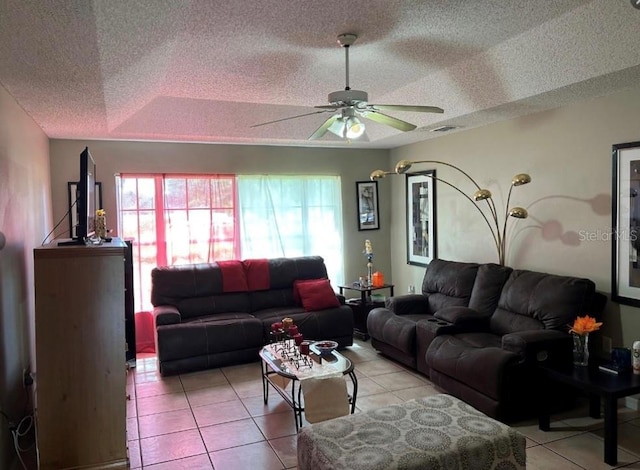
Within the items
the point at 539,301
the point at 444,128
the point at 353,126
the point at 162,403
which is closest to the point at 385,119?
the point at 353,126

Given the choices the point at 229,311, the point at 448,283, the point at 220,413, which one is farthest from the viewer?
the point at 229,311

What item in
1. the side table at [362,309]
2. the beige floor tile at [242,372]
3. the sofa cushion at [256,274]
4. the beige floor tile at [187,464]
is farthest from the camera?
the side table at [362,309]

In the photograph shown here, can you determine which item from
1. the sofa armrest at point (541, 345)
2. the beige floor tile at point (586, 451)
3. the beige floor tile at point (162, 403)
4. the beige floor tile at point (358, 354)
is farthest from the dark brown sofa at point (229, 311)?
the beige floor tile at point (586, 451)

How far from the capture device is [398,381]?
437 cm

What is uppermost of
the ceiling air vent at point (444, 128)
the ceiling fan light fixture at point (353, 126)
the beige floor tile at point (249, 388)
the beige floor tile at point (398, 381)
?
the ceiling air vent at point (444, 128)

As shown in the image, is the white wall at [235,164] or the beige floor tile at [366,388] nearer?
the beige floor tile at [366,388]

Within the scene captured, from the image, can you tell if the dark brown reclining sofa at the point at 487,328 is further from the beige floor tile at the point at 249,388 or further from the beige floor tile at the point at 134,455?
the beige floor tile at the point at 134,455

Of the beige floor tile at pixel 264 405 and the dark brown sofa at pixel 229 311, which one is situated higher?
the dark brown sofa at pixel 229 311

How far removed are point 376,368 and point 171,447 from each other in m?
2.13

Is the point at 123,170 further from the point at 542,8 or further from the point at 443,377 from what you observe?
the point at 542,8

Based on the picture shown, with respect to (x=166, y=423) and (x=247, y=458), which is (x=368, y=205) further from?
(x=247, y=458)

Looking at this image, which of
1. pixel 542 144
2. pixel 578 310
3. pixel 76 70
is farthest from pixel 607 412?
pixel 76 70

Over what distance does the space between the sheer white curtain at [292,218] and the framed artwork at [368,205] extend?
302 millimetres

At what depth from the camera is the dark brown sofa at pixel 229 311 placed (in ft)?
15.3
